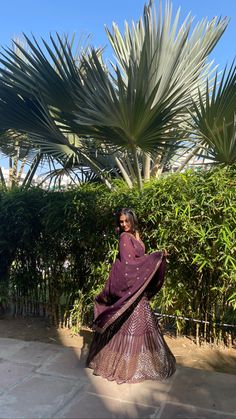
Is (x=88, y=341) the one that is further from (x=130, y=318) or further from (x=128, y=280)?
(x=128, y=280)

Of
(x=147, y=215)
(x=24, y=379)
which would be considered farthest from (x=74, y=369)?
(x=147, y=215)

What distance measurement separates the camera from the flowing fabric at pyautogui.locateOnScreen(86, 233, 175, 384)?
9.86 feet

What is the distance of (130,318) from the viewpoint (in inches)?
123

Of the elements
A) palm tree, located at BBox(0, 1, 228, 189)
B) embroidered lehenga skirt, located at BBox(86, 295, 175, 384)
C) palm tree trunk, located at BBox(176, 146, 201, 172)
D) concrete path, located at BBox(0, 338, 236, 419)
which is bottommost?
concrete path, located at BBox(0, 338, 236, 419)

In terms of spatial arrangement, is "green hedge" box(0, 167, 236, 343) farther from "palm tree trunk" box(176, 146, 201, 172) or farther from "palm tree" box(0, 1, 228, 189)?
"palm tree trunk" box(176, 146, 201, 172)

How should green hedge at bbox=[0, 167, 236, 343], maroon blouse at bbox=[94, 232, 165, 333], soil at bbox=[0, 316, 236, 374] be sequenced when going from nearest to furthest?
maroon blouse at bbox=[94, 232, 165, 333] → green hedge at bbox=[0, 167, 236, 343] → soil at bbox=[0, 316, 236, 374]

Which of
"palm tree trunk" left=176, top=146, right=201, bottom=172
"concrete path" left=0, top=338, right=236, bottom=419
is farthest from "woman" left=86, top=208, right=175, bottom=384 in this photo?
"palm tree trunk" left=176, top=146, right=201, bottom=172

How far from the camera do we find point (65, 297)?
475 centimetres

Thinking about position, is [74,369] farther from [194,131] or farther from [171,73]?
[171,73]

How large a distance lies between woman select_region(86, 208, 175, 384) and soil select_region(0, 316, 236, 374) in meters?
0.62

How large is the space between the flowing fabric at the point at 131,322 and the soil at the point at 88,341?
0.60 metres

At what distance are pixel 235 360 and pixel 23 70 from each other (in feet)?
11.7

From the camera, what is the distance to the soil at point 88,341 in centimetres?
367

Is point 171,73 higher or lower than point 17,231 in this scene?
higher
